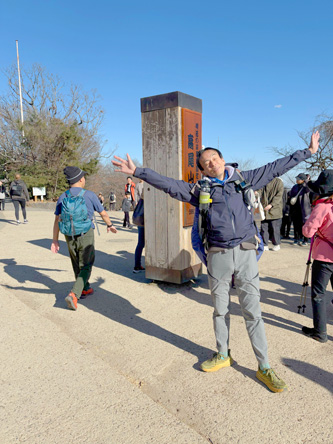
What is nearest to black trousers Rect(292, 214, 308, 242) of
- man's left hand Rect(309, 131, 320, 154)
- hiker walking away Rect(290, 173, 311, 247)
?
hiker walking away Rect(290, 173, 311, 247)

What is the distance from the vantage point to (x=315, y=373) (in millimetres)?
2830

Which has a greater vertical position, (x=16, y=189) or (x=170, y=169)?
(x=170, y=169)

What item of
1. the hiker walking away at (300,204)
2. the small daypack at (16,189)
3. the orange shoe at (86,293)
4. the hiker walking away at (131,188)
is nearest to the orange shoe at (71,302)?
the orange shoe at (86,293)

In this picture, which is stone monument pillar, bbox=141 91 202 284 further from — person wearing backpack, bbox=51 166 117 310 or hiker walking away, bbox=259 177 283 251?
hiker walking away, bbox=259 177 283 251

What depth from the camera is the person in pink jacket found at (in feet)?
11.1

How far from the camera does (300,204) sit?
909cm

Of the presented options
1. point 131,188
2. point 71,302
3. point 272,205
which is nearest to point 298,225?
point 272,205

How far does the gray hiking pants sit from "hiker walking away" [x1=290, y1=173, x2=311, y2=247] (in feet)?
21.9

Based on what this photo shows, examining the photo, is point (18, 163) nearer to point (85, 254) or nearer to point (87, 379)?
point (85, 254)

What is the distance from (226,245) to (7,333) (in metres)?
2.54

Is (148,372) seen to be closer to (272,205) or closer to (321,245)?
(321,245)

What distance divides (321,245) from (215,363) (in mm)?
1596

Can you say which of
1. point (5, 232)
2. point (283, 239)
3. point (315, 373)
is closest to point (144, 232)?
point (315, 373)

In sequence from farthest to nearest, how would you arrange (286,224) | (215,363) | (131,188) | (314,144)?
(131,188) → (286,224) → (314,144) → (215,363)
